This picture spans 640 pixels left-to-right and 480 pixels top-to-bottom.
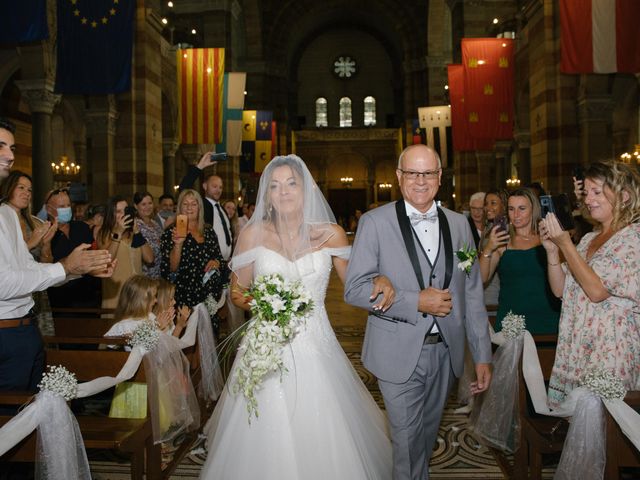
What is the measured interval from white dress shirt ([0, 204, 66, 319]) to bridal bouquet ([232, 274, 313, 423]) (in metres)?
1.42

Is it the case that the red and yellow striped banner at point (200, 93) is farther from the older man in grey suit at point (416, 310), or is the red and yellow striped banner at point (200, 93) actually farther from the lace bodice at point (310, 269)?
the older man in grey suit at point (416, 310)

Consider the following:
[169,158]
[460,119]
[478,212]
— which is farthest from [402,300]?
[169,158]

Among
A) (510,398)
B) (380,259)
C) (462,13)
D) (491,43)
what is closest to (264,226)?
(380,259)

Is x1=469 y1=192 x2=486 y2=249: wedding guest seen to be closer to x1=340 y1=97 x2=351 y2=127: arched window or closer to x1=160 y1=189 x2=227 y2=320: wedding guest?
x1=160 y1=189 x2=227 y2=320: wedding guest

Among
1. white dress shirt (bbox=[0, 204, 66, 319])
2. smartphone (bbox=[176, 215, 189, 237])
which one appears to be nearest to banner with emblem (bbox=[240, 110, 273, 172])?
smartphone (bbox=[176, 215, 189, 237])

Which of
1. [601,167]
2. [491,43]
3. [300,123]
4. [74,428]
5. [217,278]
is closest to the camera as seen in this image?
[74,428]

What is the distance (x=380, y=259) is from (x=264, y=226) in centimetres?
88

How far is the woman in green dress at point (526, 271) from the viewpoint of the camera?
4527mm

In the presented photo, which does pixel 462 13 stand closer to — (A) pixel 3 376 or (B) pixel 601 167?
(B) pixel 601 167

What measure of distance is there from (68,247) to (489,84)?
12.9 metres

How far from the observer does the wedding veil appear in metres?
3.58

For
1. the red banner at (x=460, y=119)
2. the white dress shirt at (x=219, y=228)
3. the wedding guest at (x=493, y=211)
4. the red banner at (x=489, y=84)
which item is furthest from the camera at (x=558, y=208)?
the red banner at (x=460, y=119)

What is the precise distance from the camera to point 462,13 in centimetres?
2012

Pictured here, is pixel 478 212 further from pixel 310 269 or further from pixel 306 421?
pixel 306 421
